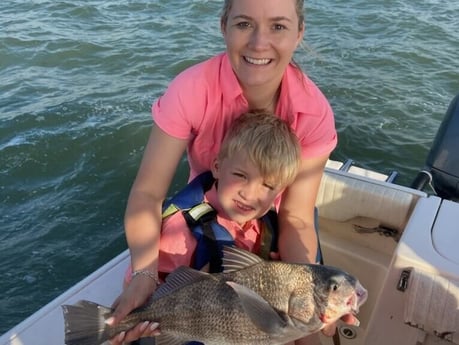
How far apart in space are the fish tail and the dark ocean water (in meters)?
2.38

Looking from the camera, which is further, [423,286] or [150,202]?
[150,202]

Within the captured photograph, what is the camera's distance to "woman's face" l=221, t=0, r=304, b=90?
2365 millimetres

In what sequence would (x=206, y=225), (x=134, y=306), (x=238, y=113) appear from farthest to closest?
(x=238, y=113) < (x=206, y=225) < (x=134, y=306)

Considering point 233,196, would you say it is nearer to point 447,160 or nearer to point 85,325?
point 85,325

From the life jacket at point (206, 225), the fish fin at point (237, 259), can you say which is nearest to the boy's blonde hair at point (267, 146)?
the life jacket at point (206, 225)

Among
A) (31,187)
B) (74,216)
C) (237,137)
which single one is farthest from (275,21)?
(31,187)

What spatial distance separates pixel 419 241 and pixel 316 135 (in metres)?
0.72

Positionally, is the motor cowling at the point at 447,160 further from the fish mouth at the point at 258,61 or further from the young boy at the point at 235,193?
the fish mouth at the point at 258,61

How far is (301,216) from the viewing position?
8.88 feet

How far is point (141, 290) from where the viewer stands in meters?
2.33

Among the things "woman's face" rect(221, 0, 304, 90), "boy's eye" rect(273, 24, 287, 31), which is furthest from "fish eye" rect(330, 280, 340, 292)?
"boy's eye" rect(273, 24, 287, 31)

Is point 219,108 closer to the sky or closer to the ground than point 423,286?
closer to the sky

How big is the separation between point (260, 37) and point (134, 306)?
133 cm

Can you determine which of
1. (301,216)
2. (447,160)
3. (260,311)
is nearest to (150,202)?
(301,216)
